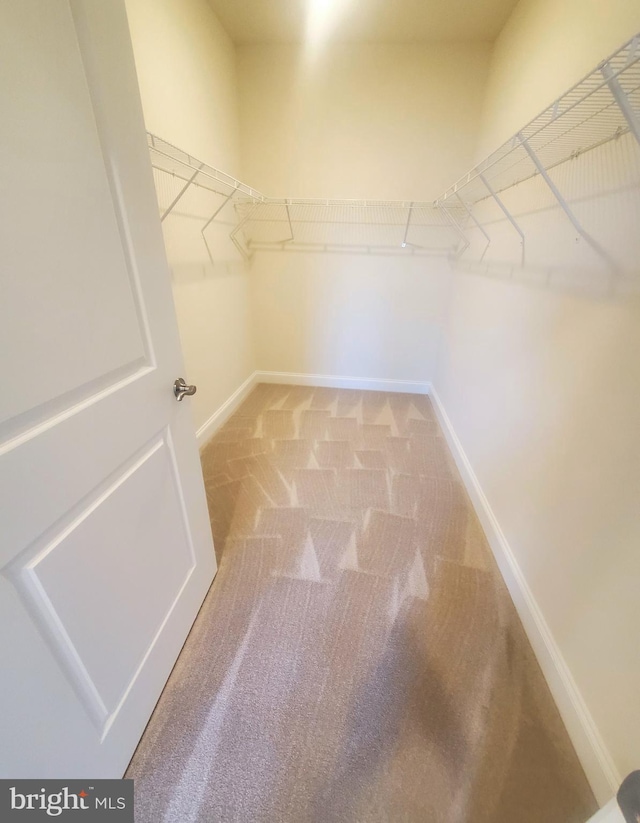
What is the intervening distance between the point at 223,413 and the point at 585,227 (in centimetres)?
242

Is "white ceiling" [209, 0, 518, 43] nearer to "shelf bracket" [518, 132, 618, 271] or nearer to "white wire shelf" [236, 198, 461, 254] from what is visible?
"white wire shelf" [236, 198, 461, 254]

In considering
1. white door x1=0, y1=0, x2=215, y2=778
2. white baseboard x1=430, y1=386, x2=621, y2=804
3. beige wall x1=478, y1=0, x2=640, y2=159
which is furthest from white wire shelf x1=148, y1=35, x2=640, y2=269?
white baseboard x1=430, y1=386, x2=621, y2=804

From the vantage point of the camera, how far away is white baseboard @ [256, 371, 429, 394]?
329 cm

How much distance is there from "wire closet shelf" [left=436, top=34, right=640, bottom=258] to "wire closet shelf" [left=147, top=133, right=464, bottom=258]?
3.44 feet

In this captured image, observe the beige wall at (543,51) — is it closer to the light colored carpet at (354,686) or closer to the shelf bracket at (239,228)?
the shelf bracket at (239,228)

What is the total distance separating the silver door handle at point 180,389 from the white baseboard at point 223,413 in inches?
46.4

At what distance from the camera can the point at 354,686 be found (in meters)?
1.08

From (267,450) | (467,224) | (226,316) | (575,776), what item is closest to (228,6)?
(226,316)

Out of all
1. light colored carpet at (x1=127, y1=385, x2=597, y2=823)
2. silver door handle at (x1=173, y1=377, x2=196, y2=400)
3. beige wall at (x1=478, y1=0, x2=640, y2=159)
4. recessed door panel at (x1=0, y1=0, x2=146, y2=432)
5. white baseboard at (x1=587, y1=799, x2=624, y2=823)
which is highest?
beige wall at (x1=478, y1=0, x2=640, y2=159)

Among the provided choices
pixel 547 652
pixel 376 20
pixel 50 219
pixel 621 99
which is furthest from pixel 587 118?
pixel 376 20

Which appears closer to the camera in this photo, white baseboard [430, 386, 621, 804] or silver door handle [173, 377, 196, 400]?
white baseboard [430, 386, 621, 804]

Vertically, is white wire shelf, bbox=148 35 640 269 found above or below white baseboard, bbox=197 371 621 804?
above

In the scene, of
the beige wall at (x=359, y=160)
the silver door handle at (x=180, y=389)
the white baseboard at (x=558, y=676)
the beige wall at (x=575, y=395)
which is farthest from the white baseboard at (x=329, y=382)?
the silver door handle at (x=180, y=389)

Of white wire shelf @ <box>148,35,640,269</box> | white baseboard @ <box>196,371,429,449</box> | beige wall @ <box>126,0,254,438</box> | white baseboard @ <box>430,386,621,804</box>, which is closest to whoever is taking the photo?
white baseboard @ <box>430,386,621,804</box>
